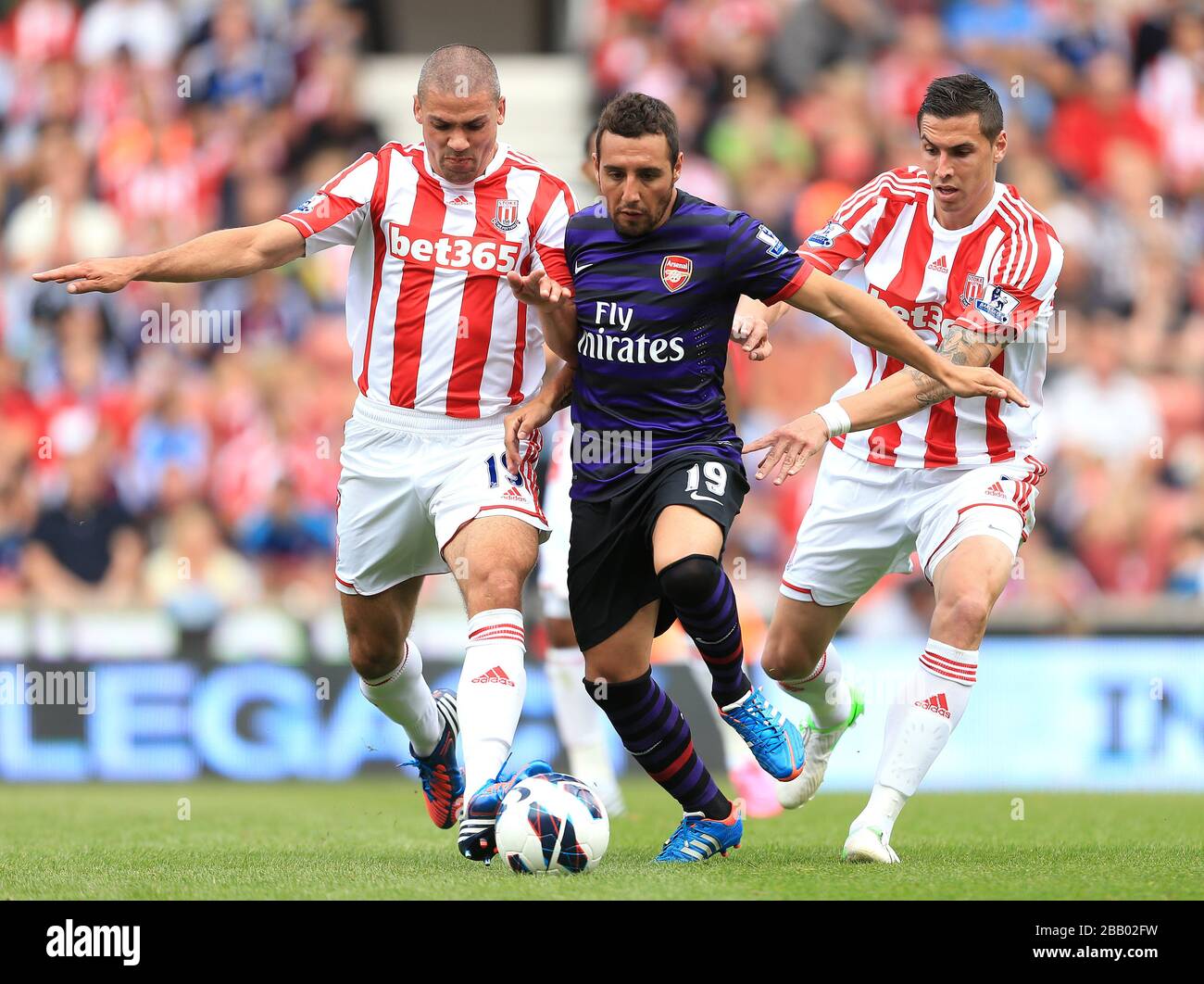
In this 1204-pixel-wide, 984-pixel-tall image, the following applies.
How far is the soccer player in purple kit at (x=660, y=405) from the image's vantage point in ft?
21.0

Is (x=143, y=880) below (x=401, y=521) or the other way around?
below

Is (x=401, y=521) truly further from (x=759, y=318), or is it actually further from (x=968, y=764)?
(x=968, y=764)

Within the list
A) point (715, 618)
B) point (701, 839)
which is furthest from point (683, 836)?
point (715, 618)

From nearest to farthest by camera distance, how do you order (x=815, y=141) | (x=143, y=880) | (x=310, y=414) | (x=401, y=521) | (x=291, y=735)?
(x=143, y=880) → (x=401, y=521) → (x=291, y=735) → (x=310, y=414) → (x=815, y=141)

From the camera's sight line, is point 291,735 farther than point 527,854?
Yes

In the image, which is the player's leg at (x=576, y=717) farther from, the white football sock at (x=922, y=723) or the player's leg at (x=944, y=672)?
the white football sock at (x=922, y=723)

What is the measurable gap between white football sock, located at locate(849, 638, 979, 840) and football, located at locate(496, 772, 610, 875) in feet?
3.55

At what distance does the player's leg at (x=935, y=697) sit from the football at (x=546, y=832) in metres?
1.04

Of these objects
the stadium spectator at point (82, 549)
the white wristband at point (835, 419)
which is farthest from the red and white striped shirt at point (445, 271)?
the stadium spectator at point (82, 549)

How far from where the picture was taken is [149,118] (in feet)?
52.5

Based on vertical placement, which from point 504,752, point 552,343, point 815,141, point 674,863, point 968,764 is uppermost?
point 815,141

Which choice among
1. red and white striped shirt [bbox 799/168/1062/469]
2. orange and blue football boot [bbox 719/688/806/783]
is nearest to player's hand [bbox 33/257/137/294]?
orange and blue football boot [bbox 719/688/806/783]

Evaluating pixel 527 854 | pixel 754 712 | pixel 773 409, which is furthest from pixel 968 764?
pixel 527 854

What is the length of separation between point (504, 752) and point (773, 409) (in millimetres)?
7663
